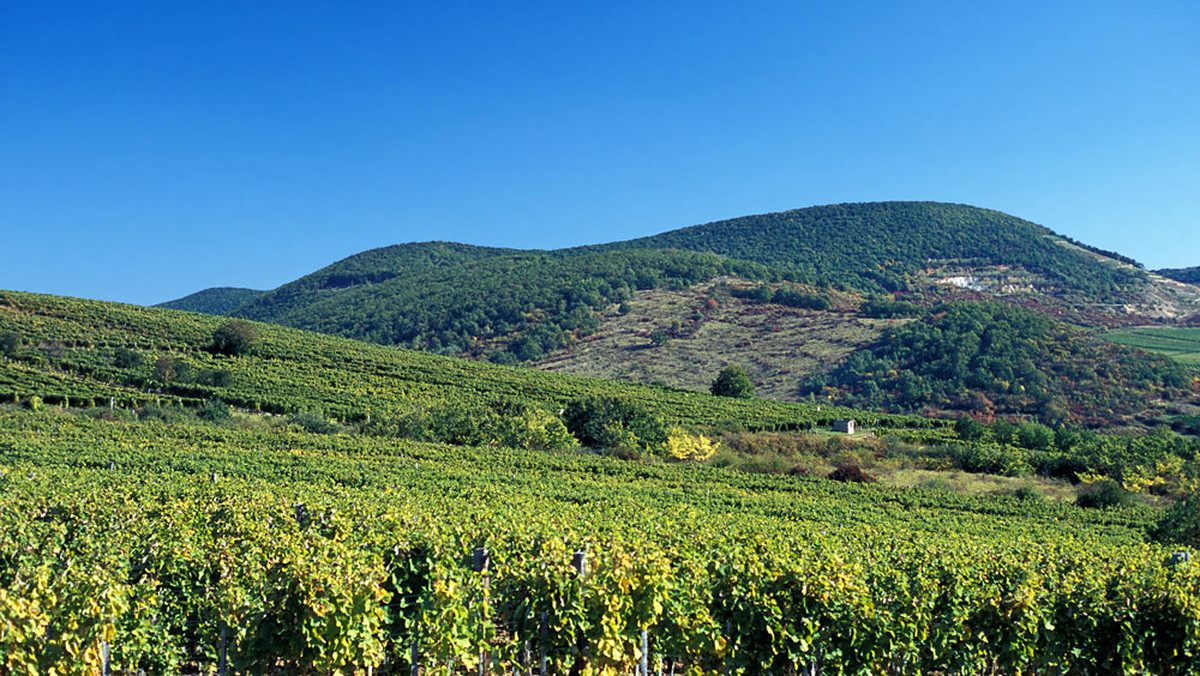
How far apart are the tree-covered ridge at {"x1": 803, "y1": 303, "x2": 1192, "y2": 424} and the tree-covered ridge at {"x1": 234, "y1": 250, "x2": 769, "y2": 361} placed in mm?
A: 42547

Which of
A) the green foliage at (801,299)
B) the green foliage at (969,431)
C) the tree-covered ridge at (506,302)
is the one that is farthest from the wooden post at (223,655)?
the green foliage at (801,299)

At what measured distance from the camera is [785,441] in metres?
46.1

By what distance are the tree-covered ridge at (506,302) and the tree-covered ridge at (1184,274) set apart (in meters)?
78.6

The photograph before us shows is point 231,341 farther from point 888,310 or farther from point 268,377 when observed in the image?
point 888,310

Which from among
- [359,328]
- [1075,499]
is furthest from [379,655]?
[359,328]

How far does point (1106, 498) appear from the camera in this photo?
102 ft

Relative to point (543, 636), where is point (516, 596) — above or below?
above

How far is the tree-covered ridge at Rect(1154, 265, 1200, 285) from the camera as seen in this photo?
14550cm

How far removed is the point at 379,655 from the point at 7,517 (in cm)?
643

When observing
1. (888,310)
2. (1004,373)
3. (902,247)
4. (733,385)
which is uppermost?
(902,247)

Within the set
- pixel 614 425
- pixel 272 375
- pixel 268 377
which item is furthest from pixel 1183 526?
pixel 272 375

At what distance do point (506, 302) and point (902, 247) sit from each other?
288 feet

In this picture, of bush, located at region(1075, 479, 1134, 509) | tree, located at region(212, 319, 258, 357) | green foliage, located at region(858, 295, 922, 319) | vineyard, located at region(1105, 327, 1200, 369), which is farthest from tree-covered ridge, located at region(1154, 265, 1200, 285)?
tree, located at region(212, 319, 258, 357)

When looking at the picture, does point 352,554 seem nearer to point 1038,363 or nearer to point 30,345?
point 30,345
